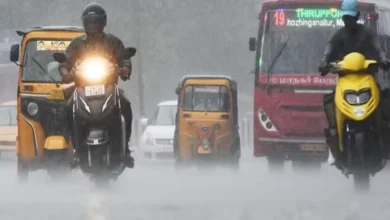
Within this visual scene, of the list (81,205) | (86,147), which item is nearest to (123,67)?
(86,147)

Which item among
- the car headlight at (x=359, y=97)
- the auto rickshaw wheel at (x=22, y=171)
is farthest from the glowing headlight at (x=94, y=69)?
the auto rickshaw wheel at (x=22, y=171)

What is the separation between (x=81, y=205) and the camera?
40.2 ft

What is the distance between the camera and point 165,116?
3359 centimetres

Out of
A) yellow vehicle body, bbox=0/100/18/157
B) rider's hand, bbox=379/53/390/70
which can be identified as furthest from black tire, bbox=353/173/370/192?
yellow vehicle body, bbox=0/100/18/157

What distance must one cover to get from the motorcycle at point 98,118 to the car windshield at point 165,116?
763 inches

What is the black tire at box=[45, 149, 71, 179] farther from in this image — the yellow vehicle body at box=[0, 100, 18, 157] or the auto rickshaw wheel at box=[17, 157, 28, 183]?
the yellow vehicle body at box=[0, 100, 18, 157]

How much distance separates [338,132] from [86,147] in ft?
→ 8.67

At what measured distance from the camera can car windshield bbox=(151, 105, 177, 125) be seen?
3325 cm

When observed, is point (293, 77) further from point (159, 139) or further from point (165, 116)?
point (165, 116)

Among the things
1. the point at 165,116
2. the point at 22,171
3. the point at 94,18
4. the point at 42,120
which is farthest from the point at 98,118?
the point at 165,116

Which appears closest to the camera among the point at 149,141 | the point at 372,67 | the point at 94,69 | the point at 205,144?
the point at 372,67

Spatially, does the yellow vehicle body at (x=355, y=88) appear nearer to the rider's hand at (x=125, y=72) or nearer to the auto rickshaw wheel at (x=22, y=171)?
the rider's hand at (x=125, y=72)

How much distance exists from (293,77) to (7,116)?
44.6 feet

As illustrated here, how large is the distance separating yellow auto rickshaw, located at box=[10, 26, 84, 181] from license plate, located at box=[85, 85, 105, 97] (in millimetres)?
4337
